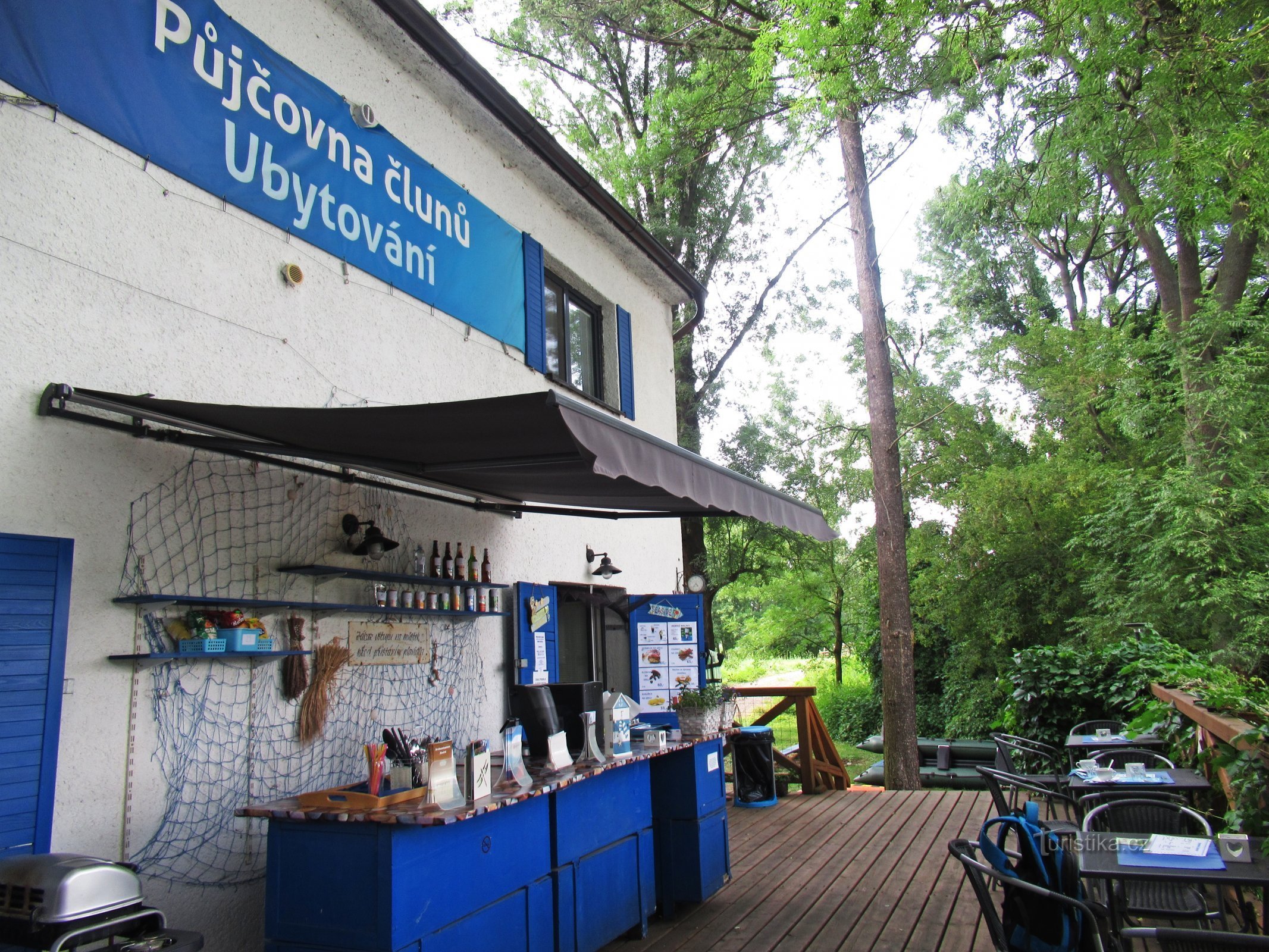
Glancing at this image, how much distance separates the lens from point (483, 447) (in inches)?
150

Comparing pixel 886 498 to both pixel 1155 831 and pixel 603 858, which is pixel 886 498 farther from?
pixel 603 858

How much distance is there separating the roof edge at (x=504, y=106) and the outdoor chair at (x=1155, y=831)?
18.2 ft

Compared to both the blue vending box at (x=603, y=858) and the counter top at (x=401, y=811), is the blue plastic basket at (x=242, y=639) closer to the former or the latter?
the counter top at (x=401, y=811)

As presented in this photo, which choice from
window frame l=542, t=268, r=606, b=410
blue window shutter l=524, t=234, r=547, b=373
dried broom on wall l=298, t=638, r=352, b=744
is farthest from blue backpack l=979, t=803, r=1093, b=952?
window frame l=542, t=268, r=606, b=410

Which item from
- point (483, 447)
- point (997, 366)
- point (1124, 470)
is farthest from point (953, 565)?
point (483, 447)

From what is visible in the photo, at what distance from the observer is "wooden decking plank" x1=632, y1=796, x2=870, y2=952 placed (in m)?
4.78

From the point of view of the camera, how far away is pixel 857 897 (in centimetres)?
539

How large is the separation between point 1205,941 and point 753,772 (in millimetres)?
6336

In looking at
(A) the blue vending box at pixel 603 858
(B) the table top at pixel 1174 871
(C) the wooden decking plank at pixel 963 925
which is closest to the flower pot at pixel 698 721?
(A) the blue vending box at pixel 603 858

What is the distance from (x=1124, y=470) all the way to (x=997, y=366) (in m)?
4.72

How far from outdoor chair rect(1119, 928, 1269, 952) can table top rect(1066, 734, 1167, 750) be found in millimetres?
4125

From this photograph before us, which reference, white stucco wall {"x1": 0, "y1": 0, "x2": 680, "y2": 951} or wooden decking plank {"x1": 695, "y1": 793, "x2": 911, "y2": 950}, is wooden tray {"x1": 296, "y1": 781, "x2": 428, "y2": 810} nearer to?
white stucco wall {"x1": 0, "y1": 0, "x2": 680, "y2": 951}

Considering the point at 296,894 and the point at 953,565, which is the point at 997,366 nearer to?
the point at 953,565

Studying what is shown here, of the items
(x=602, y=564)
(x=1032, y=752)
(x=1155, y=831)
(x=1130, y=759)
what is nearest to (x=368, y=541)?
(x=602, y=564)
